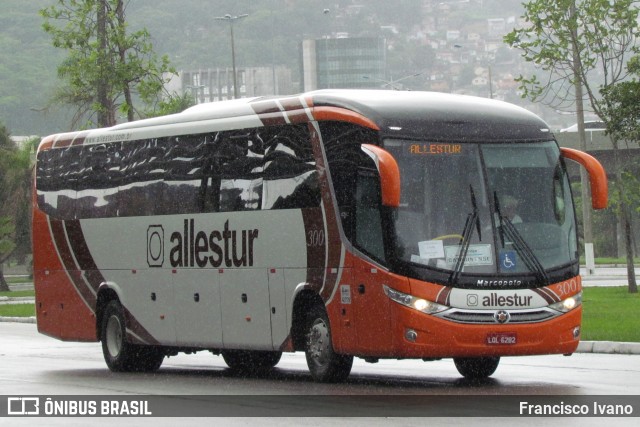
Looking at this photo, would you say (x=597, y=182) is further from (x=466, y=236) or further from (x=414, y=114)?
(x=414, y=114)

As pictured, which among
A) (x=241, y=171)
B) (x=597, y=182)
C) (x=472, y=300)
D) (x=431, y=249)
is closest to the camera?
(x=472, y=300)

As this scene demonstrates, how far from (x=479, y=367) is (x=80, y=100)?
982 inches

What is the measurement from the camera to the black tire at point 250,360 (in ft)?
65.8

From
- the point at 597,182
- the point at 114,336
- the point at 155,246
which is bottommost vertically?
the point at 114,336

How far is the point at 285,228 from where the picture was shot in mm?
17641

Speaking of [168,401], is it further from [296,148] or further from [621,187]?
[621,187]

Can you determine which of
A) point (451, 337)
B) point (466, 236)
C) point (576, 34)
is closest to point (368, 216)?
point (466, 236)

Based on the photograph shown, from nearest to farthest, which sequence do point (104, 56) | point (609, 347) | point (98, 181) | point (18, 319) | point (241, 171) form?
point (241, 171), point (609, 347), point (98, 181), point (104, 56), point (18, 319)

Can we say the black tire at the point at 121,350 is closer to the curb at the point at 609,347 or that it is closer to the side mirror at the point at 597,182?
the curb at the point at 609,347

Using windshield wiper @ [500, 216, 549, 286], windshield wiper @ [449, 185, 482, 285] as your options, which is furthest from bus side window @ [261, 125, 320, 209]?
windshield wiper @ [500, 216, 549, 286]

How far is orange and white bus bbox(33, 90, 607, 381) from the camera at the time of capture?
15.7 m

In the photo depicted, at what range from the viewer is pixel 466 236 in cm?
1585

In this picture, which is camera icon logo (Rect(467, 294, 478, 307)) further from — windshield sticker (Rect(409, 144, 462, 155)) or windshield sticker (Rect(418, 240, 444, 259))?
windshield sticker (Rect(409, 144, 462, 155))

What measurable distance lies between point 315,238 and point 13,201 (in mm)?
55970
